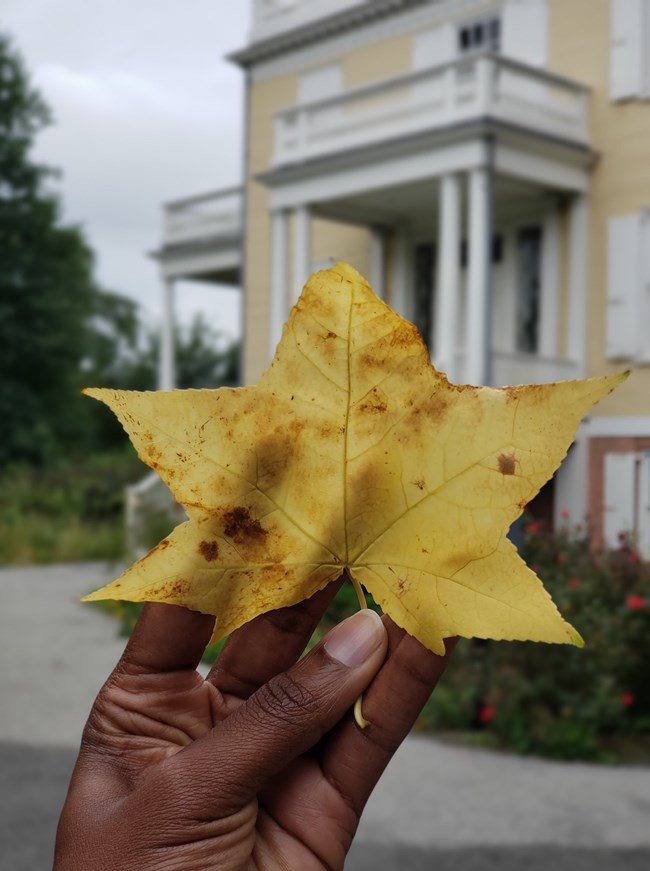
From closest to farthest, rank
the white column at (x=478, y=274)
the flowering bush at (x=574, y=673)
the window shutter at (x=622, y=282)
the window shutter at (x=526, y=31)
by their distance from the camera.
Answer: the window shutter at (x=622, y=282) → the flowering bush at (x=574, y=673) → the white column at (x=478, y=274) → the window shutter at (x=526, y=31)

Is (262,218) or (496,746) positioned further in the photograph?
(262,218)

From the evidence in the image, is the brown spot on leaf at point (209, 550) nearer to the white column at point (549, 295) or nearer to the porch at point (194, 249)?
the white column at point (549, 295)

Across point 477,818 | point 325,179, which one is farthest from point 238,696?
point 325,179

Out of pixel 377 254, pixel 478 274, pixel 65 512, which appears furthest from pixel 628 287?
pixel 65 512

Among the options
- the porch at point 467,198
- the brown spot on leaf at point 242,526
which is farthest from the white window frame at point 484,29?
the brown spot on leaf at point 242,526

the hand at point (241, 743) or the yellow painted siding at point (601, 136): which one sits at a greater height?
the yellow painted siding at point (601, 136)

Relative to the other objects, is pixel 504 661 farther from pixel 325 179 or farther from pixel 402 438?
pixel 325 179

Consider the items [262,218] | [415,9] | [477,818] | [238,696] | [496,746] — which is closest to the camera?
[238,696]
